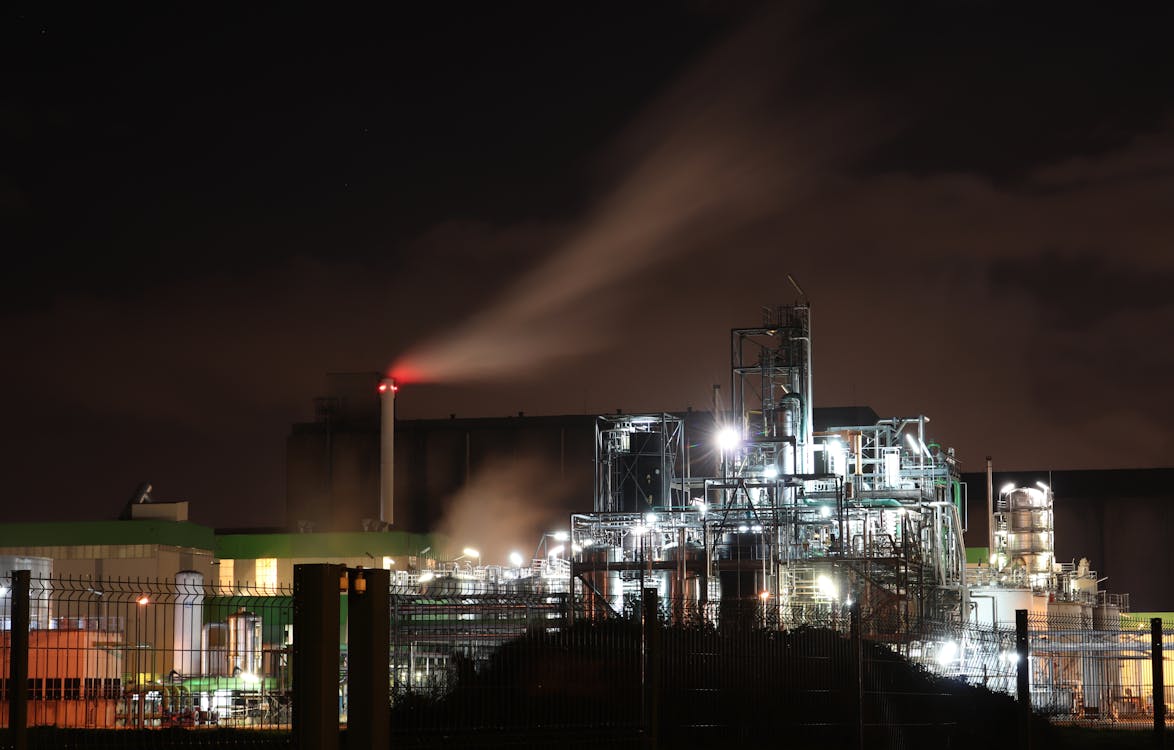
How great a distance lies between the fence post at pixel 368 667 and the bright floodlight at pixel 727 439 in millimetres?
38095

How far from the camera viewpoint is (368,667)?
11.1 m

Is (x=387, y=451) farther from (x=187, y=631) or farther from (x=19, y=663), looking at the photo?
(x=19, y=663)

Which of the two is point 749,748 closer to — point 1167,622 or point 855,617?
point 855,617

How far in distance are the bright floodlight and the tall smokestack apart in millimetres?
24812

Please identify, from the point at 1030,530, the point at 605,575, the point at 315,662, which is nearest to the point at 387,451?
the point at 605,575

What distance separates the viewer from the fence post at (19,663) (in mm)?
10578

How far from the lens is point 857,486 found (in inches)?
1944

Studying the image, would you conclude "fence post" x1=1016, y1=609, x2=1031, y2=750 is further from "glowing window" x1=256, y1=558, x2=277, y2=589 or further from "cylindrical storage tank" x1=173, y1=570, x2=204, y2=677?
"glowing window" x1=256, y1=558, x2=277, y2=589

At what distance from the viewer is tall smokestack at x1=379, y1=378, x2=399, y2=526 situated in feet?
232

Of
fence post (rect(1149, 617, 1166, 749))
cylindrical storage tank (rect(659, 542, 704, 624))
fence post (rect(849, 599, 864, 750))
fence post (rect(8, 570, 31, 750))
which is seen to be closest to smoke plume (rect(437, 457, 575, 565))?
cylindrical storage tank (rect(659, 542, 704, 624))

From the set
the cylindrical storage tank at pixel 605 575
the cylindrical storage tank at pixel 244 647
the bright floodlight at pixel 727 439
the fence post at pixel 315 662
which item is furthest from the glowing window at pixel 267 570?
the fence post at pixel 315 662

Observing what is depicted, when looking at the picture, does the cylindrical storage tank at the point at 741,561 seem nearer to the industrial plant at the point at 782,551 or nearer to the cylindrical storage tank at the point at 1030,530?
the industrial plant at the point at 782,551

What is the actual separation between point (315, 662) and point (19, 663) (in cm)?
224

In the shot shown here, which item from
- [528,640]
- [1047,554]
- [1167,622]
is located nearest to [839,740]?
[528,640]
